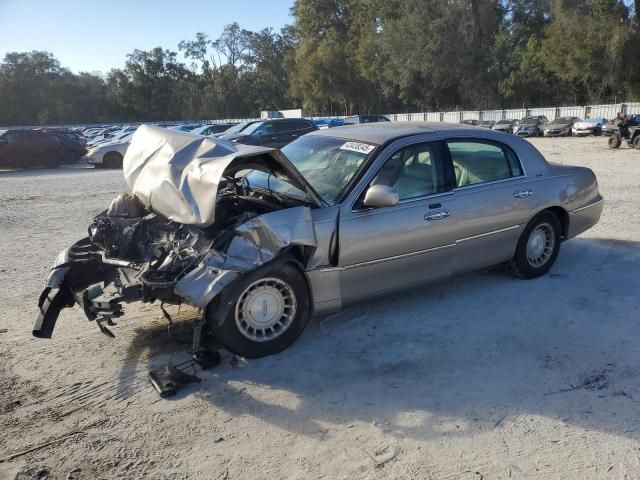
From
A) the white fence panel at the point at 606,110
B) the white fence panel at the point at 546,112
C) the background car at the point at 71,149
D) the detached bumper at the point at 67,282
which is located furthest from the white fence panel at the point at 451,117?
the detached bumper at the point at 67,282

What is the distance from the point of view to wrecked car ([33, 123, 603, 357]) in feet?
12.3

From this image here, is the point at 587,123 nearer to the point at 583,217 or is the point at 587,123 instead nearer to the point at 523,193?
the point at 583,217

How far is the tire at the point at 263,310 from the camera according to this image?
3.72 meters

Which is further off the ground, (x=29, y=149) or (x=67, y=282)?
(x=29, y=149)

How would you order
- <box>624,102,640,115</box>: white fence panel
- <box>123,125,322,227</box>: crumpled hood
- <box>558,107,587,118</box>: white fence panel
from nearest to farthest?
<box>123,125,322,227</box>: crumpled hood
<box>624,102,640,115</box>: white fence panel
<box>558,107,587,118</box>: white fence panel

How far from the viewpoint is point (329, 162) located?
4719 mm

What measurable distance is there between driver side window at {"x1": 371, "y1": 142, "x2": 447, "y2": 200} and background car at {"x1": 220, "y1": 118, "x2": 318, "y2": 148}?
13.2 metres

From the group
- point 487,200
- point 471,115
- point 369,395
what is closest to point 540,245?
point 487,200

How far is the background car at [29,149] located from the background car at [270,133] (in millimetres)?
8552

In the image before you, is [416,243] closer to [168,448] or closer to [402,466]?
[402,466]

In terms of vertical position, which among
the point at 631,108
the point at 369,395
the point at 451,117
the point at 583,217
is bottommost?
the point at 369,395

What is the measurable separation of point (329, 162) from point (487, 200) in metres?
1.52

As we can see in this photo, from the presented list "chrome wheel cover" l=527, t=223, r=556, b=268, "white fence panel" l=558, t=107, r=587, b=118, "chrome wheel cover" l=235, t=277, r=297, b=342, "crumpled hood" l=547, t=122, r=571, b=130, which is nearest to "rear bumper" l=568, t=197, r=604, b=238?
"chrome wheel cover" l=527, t=223, r=556, b=268

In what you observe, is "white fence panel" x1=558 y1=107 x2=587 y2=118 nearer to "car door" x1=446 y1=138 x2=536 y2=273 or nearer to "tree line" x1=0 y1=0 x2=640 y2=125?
"tree line" x1=0 y1=0 x2=640 y2=125
